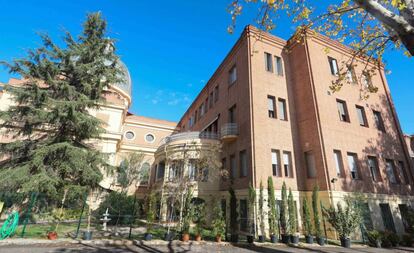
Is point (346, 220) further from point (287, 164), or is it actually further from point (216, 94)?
point (216, 94)

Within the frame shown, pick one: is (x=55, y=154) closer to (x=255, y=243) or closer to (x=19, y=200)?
(x=19, y=200)

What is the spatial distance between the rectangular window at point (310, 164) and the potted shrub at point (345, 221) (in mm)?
2837

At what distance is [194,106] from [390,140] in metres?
19.9

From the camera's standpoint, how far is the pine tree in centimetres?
1169

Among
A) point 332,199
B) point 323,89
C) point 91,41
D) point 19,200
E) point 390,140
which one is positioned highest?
point 91,41

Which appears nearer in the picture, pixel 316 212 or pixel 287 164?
pixel 316 212

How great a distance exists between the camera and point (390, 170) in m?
15.5

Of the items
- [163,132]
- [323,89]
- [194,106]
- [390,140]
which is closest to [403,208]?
[390,140]

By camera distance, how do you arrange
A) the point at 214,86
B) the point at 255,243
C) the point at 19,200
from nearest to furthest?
1. the point at 255,243
2. the point at 19,200
3. the point at 214,86

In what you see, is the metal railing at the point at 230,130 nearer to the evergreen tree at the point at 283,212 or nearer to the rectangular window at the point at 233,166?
the rectangular window at the point at 233,166

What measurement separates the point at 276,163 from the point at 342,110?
22.4 feet

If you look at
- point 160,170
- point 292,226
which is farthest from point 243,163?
point 160,170

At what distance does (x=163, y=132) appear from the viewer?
1395 inches

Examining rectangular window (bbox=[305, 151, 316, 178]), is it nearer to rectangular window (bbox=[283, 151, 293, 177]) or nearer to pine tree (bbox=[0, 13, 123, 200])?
rectangular window (bbox=[283, 151, 293, 177])
